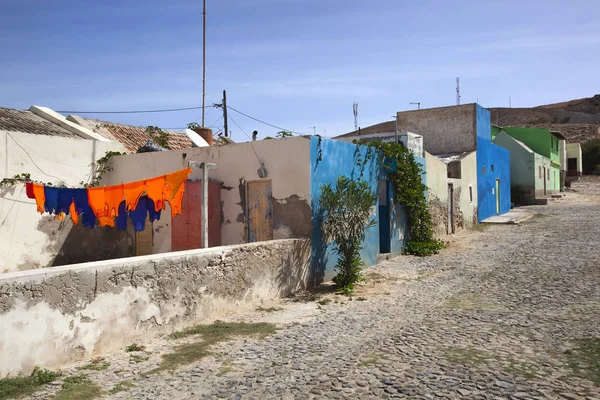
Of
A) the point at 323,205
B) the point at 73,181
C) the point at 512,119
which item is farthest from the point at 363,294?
the point at 512,119

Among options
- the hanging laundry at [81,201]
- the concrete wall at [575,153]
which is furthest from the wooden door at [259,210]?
the concrete wall at [575,153]

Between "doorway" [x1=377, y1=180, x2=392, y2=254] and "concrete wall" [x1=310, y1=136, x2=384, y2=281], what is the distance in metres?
1.28

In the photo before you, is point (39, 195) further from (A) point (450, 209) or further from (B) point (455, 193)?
(B) point (455, 193)

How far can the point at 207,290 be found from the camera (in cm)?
682

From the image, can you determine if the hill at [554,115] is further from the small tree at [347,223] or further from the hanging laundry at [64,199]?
the hanging laundry at [64,199]

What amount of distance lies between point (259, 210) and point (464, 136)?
16.0 meters

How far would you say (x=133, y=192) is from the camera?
825 centimetres

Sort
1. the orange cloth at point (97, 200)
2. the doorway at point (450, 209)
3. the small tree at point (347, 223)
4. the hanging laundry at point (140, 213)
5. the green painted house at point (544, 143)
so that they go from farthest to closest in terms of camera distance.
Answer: the green painted house at point (544, 143), the doorway at point (450, 209), the small tree at point (347, 223), the orange cloth at point (97, 200), the hanging laundry at point (140, 213)

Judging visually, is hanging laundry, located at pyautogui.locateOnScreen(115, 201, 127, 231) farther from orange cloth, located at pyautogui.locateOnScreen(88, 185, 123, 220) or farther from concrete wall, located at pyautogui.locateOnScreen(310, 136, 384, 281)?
concrete wall, located at pyautogui.locateOnScreen(310, 136, 384, 281)

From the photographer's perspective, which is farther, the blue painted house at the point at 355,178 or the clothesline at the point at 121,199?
the blue painted house at the point at 355,178

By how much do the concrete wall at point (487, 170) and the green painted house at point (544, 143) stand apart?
11952mm

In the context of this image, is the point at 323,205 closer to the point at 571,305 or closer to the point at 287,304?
the point at 287,304

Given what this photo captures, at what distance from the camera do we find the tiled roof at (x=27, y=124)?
1203cm

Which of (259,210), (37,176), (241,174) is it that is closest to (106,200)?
(241,174)
